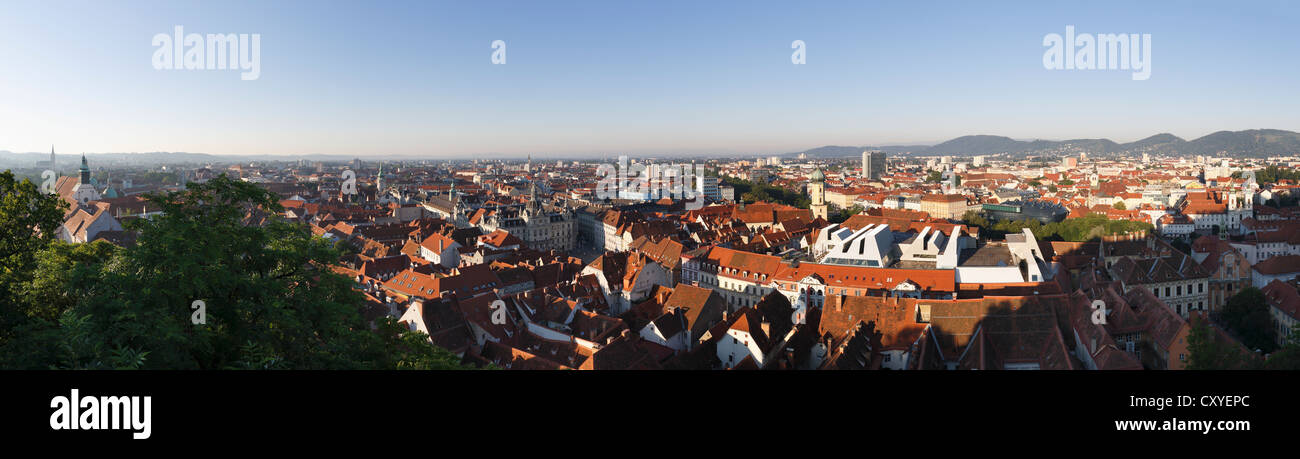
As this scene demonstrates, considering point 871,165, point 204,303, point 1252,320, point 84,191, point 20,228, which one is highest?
point 871,165

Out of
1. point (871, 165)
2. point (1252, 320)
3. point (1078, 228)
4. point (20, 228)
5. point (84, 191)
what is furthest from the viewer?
point (871, 165)

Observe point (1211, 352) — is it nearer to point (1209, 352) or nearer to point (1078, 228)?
point (1209, 352)

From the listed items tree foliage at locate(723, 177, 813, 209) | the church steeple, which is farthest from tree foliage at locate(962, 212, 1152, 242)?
the church steeple

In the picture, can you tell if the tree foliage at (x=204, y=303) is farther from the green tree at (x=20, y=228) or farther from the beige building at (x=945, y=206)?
the beige building at (x=945, y=206)

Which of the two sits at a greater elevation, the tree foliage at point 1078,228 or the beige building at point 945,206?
the beige building at point 945,206

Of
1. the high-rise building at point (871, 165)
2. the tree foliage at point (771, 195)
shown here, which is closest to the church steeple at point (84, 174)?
the tree foliage at point (771, 195)

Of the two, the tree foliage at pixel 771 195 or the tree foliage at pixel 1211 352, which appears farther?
the tree foliage at pixel 771 195

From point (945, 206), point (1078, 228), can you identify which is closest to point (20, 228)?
point (1078, 228)

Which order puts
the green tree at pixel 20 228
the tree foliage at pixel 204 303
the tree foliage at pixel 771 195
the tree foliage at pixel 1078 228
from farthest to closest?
the tree foliage at pixel 771 195, the tree foliage at pixel 1078 228, the green tree at pixel 20 228, the tree foliage at pixel 204 303

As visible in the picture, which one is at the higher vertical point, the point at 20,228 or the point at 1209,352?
the point at 20,228
